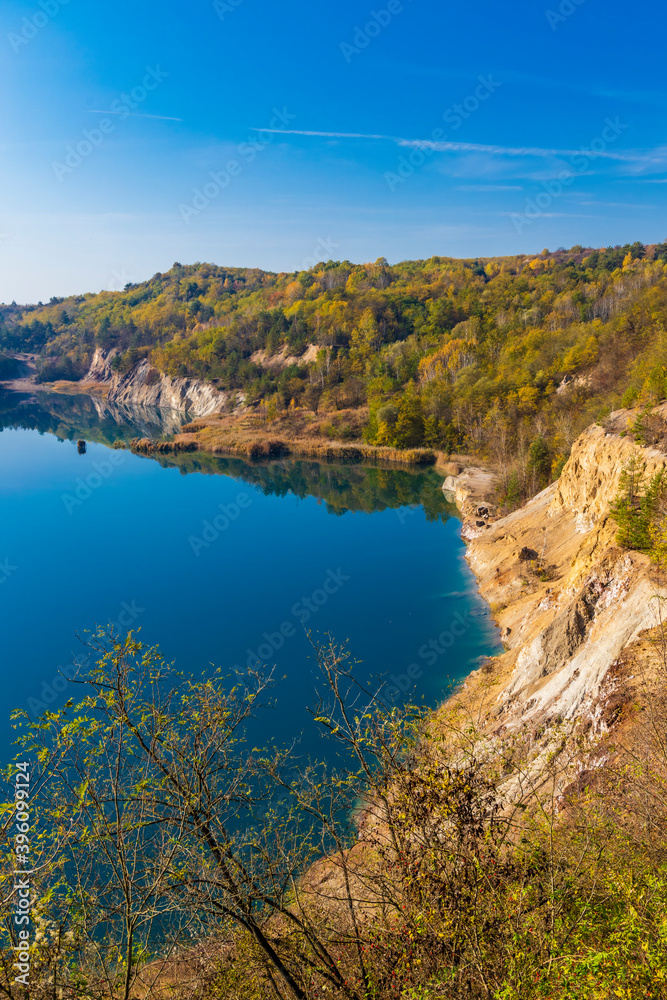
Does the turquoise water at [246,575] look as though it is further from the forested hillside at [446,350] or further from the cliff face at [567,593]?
the forested hillside at [446,350]

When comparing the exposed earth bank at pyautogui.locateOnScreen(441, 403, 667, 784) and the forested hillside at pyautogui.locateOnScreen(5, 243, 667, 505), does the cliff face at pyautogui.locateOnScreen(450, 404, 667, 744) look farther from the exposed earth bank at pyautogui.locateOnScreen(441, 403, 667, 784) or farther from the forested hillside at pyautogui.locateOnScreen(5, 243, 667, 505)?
the forested hillside at pyautogui.locateOnScreen(5, 243, 667, 505)

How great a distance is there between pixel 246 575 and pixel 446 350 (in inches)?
2177

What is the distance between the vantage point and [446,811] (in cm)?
609

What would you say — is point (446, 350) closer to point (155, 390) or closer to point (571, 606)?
point (571, 606)

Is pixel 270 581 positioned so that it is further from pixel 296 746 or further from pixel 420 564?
pixel 296 746

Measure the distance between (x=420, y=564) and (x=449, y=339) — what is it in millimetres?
57861

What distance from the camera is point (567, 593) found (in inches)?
827

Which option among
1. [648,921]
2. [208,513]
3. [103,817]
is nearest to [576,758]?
[648,921]

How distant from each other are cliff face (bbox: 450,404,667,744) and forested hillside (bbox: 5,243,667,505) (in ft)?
17.7

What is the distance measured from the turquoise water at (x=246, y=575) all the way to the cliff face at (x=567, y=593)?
2330 millimetres

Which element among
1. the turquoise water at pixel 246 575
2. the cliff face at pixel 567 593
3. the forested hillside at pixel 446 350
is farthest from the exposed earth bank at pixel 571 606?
the forested hillside at pixel 446 350

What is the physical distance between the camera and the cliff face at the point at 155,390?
340 ft

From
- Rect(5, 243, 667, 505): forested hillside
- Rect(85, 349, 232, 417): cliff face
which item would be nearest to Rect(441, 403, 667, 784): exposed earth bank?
Rect(5, 243, 667, 505): forested hillside

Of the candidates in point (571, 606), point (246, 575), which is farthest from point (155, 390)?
point (571, 606)
